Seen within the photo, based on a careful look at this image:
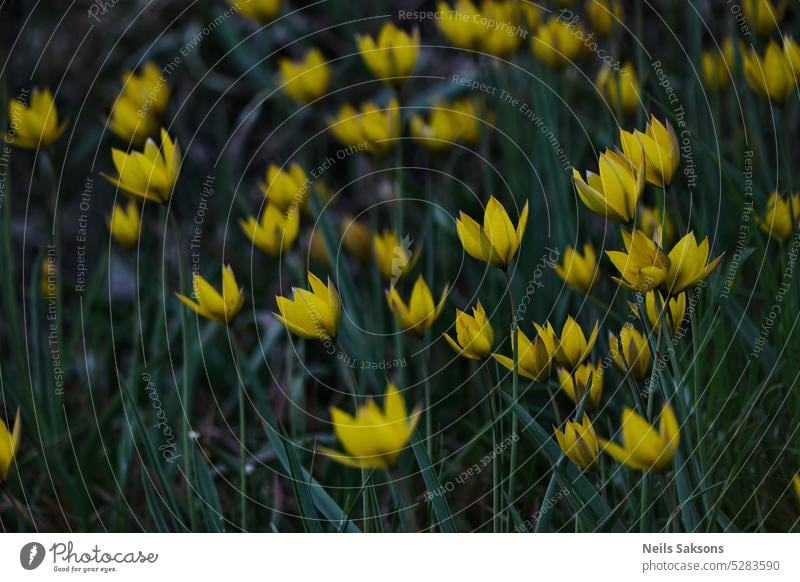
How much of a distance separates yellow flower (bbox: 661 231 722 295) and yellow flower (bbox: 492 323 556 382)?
3.6 inches

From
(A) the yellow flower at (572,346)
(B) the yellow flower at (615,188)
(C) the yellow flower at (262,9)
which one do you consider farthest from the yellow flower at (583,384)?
(C) the yellow flower at (262,9)

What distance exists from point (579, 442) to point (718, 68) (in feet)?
1.83

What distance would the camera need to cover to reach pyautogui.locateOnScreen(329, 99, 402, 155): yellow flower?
950 millimetres

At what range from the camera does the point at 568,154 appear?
1.06 metres

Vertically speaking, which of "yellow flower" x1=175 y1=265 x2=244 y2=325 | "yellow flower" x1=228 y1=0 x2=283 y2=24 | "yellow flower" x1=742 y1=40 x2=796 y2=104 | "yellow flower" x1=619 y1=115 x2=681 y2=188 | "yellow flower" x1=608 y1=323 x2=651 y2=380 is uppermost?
"yellow flower" x1=228 y1=0 x2=283 y2=24

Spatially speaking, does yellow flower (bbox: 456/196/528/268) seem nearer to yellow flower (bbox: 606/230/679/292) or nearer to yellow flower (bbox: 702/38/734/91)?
yellow flower (bbox: 606/230/679/292)

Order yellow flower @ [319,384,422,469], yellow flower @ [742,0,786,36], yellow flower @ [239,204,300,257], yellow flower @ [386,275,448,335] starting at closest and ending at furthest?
1. yellow flower @ [319,384,422,469]
2. yellow flower @ [386,275,448,335]
3. yellow flower @ [239,204,300,257]
4. yellow flower @ [742,0,786,36]

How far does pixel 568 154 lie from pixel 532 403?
318mm

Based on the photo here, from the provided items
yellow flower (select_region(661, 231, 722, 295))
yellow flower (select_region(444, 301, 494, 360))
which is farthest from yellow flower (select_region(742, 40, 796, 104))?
yellow flower (select_region(444, 301, 494, 360))

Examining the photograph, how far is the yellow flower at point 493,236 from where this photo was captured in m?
0.66

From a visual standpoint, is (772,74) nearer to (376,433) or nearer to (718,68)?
(718,68)

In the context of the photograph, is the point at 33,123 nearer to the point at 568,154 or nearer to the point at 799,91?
the point at 568,154
